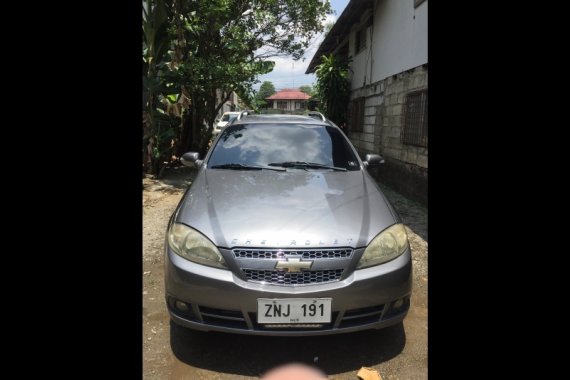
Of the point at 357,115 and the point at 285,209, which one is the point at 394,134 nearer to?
the point at 357,115

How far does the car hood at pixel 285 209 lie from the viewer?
7.14 feet

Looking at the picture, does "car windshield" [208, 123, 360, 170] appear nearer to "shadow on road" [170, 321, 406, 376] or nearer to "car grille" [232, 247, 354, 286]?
"car grille" [232, 247, 354, 286]

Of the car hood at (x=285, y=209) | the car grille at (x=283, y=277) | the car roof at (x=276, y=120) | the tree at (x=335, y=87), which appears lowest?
the car grille at (x=283, y=277)

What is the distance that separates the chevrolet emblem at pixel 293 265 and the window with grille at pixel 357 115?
925 centimetres

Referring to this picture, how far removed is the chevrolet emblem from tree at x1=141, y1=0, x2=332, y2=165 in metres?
6.35

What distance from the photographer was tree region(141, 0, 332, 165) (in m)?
8.01

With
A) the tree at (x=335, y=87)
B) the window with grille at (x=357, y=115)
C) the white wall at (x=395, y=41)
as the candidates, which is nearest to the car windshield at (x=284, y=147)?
the white wall at (x=395, y=41)

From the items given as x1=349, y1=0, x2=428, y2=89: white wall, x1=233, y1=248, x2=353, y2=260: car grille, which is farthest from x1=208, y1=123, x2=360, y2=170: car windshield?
x1=349, y1=0, x2=428, y2=89: white wall

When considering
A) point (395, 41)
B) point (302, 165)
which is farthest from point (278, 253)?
point (395, 41)

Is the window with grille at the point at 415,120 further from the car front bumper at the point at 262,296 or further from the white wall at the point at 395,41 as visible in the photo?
the car front bumper at the point at 262,296

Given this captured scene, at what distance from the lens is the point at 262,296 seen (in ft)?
6.73

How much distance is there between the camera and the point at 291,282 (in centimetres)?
210
